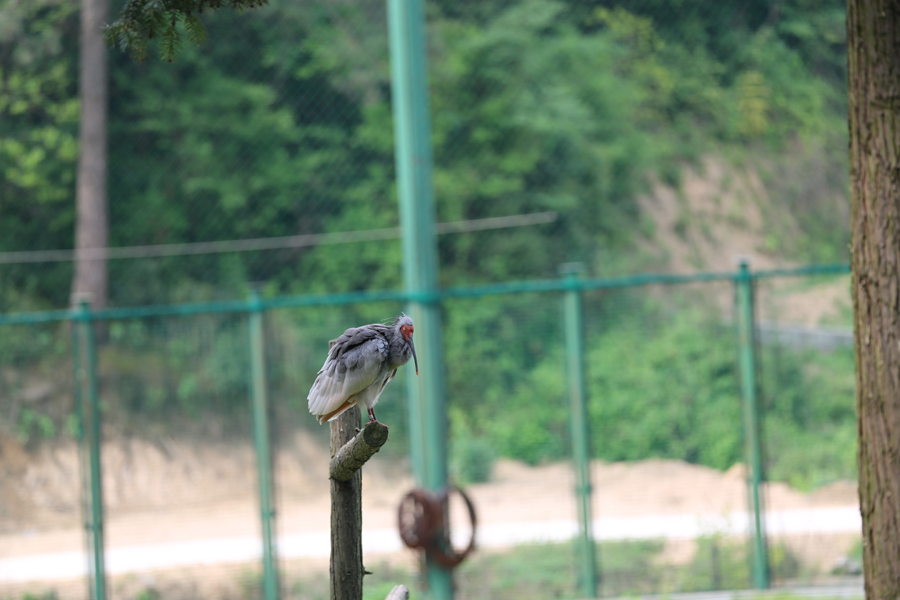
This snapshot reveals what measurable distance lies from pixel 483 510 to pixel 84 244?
6402 mm

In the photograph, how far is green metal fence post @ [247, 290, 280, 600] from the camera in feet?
18.6

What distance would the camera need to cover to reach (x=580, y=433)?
5789 millimetres

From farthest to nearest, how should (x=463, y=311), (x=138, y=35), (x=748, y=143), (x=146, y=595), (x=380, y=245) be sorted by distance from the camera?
(x=748, y=143)
(x=380, y=245)
(x=463, y=311)
(x=146, y=595)
(x=138, y=35)

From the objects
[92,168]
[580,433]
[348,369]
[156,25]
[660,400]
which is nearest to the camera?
[348,369]

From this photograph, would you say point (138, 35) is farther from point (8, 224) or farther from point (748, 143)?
point (748, 143)

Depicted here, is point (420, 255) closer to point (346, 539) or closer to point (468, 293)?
point (468, 293)

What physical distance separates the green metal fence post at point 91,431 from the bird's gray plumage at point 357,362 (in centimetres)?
324

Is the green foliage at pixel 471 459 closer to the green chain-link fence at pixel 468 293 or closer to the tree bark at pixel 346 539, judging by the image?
the green chain-link fence at pixel 468 293

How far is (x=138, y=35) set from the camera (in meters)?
3.04

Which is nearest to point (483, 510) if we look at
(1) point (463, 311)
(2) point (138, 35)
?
(1) point (463, 311)

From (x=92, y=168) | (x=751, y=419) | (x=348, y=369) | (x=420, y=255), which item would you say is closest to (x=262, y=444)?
(x=420, y=255)

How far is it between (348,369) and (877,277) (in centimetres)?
199

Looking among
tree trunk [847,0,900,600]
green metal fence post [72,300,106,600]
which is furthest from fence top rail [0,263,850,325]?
tree trunk [847,0,900,600]

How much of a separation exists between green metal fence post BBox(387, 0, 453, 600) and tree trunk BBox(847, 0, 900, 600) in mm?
2779
